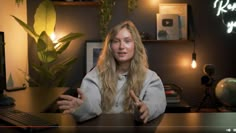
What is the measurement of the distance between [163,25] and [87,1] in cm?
83

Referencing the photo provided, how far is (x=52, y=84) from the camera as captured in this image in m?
2.80

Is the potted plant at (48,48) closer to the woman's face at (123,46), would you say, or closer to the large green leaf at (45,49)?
the large green leaf at (45,49)

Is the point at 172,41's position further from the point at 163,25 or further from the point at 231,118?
the point at 231,118

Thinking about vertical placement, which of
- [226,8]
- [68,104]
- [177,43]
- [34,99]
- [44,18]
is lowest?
[34,99]

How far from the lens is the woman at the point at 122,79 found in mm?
1290

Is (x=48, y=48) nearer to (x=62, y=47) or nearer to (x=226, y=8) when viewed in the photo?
(x=62, y=47)

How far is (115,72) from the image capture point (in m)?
1.43

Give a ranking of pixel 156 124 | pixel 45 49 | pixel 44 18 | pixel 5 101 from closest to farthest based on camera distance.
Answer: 1. pixel 156 124
2. pixel 5 101
3. pixel 45 49
4. pixel 44 18

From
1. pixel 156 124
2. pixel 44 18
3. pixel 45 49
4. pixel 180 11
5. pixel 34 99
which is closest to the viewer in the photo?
pixel 156 124

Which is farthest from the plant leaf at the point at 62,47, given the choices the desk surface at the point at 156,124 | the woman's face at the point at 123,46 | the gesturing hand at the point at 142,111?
the gesturing hand at the point at 142,111

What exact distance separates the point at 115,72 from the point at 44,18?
1.62 meters

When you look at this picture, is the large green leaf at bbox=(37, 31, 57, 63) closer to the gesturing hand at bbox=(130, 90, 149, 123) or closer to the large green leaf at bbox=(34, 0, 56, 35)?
the large green leaf at bbox=(34, 0, 56, 35)

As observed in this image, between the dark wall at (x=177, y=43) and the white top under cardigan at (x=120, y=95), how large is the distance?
1812mm

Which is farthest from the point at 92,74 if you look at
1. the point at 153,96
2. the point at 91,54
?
the point at 91,54
